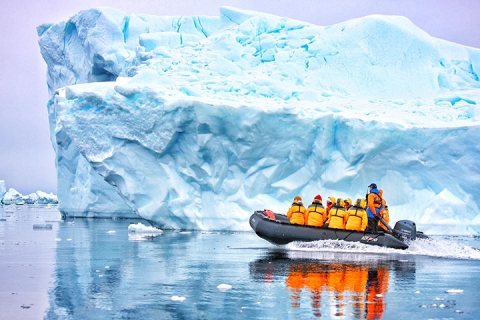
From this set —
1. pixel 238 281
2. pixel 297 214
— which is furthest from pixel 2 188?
pixel 238 281

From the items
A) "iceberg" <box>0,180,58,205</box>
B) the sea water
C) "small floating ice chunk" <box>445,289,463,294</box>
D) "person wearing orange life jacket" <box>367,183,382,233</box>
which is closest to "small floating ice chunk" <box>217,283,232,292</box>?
the sea water

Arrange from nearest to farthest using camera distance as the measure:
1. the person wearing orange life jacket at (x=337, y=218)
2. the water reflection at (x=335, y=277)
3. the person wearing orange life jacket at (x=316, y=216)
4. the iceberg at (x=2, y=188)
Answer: the water reflection at (x=335, y=277) → the person wearing orange life jacket at (x=337, y=218) → the person wearing orange life jacket at (x=316, y=216) → the iceberg at (x=2, y=188)

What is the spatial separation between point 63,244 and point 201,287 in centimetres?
608

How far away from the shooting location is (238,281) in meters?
7.04

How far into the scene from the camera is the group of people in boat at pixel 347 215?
11.0 meters

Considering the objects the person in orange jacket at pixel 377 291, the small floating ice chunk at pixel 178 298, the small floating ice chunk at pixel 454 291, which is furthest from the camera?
the small floating ice chunk at pixel 454 291

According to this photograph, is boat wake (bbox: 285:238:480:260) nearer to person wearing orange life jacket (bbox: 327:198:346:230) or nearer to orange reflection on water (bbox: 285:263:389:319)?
person wearing orange life jacket (bbox: 327:198:346:230)

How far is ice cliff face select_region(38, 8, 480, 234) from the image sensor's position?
15.0 meters

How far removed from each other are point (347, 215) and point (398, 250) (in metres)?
1.04

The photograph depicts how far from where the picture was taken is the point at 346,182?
51.1 ft

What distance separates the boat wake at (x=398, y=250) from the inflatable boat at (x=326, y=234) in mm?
84

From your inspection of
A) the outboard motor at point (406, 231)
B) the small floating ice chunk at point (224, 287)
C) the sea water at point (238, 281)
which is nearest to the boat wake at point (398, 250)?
the sea water at point (238, 281)

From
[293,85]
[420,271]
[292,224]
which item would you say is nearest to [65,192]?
[293,85]

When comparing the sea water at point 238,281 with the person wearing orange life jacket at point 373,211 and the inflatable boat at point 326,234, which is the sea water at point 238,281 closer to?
the inflatable boat at point 326,234
